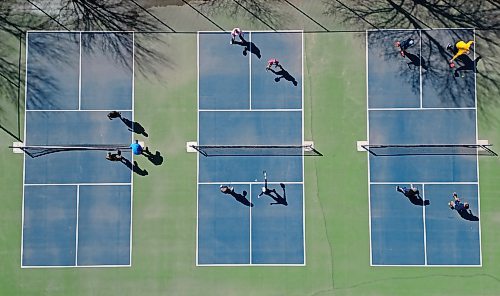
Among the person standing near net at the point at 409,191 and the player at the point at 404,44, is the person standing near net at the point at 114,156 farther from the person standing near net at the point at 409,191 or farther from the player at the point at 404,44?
the player at the point at 404,44

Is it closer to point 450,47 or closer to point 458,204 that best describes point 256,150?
point 458,204

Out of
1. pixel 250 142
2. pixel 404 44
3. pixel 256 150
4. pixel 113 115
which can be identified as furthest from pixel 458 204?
pixel 113 115

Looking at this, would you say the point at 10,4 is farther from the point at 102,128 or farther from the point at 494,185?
the point at 494,185

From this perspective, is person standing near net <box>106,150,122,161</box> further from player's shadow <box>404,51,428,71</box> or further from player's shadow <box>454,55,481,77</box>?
player's shadow <box>454,55,481,77</box>

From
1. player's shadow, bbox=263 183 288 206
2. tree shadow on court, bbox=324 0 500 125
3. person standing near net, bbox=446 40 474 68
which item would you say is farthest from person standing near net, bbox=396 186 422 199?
person standing near net, bbox=446 40 474 68

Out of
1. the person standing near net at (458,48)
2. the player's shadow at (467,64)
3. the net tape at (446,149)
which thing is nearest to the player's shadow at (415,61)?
the person standing near net at (458,48)

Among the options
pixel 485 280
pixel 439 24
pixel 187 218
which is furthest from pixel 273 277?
pixel 439 24

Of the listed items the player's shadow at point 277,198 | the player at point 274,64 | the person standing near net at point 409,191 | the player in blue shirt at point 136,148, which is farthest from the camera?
the player at point 274,64
